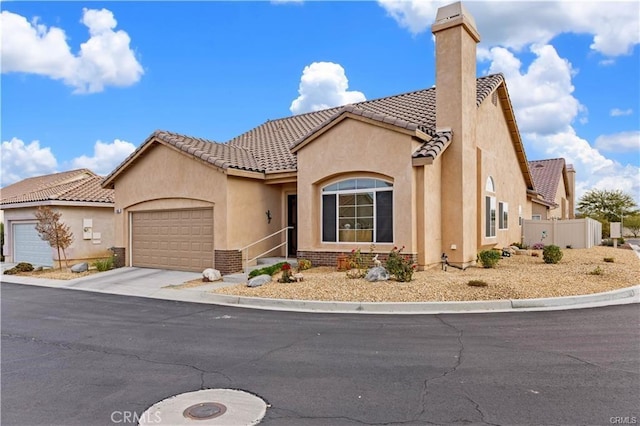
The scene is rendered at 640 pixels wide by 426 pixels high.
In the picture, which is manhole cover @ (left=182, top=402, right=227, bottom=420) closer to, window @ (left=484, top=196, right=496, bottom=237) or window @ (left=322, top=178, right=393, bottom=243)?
window @ (left=322, top=178, right=393, bottom=243)

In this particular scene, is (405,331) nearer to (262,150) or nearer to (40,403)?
(40,403)

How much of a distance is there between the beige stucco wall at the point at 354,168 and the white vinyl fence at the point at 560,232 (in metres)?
13.7

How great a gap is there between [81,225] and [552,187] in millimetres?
31624

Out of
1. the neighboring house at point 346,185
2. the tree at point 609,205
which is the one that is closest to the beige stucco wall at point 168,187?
the neighboring house at point 346,185

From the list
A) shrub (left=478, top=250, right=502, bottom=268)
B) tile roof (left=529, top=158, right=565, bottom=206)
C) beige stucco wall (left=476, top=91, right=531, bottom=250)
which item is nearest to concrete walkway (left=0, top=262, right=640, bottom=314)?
shrub (left=478, top=250, right=502, bottom=268)

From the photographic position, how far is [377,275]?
11.5 meters

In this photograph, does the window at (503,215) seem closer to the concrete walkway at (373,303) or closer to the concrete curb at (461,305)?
the concrete walkway at (373,303)

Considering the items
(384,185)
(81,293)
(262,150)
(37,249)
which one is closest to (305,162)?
(384,185)

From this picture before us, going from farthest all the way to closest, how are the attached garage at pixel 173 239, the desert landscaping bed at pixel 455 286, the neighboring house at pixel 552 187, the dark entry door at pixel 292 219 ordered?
the neighboring house at pixel 552 187 → the dark entry door at pixel 292 219 → the attached garage at pixel 173 239 → the desert landscaping bed at pixel 455 286

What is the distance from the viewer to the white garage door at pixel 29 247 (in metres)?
21.5

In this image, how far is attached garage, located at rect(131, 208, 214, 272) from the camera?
1603 cm

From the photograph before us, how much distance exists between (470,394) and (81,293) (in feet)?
41.4

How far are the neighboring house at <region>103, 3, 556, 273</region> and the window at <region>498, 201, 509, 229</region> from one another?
537mm

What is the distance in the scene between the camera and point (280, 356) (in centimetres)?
646
